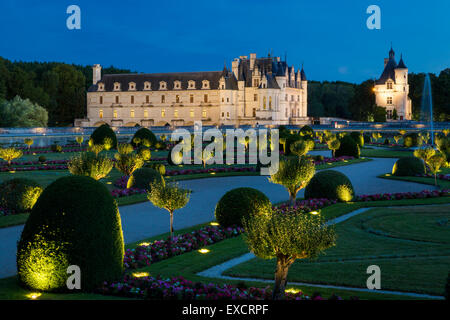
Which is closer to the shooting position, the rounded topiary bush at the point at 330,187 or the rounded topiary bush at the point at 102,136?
the rounded topiary bush at the point at 330,187

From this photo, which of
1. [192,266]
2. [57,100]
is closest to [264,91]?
[57,100]

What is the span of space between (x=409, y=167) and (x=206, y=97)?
183 feet

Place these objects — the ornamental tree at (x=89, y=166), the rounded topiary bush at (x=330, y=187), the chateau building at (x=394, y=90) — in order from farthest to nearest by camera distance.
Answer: the chateau building at (x=394, y=90)
the rounded topiary bush at (x=330, y=187)
the ornamental tree at (x=89, y=166)

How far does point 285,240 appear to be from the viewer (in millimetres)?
Answer: 6621

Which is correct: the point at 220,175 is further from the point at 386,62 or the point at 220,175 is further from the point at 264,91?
the point at 386,62

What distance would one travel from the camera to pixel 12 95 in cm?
6738

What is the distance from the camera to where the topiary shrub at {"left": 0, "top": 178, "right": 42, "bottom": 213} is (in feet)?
47.2

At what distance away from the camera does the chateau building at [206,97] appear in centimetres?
7375

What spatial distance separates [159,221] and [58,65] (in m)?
75.4

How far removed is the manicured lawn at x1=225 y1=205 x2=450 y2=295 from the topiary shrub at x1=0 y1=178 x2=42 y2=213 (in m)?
7.98

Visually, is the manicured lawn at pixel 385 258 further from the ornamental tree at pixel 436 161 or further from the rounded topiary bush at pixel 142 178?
the rounded topiary bush at pixel 142 178

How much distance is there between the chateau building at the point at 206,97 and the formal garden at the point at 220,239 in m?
55.0

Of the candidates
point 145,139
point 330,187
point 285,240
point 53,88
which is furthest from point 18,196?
point 53,88

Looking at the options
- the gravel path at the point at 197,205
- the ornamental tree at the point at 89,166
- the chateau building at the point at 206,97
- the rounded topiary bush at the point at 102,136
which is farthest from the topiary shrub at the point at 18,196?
the chateau building at the point at 206,97
